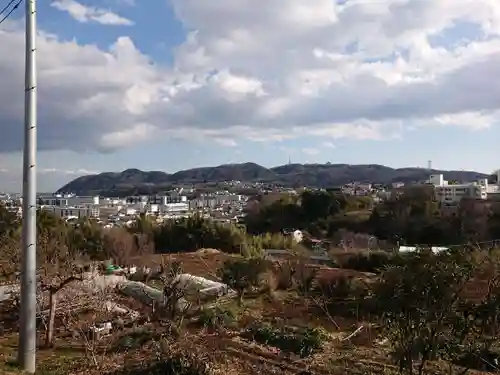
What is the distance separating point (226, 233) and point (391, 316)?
19.8m

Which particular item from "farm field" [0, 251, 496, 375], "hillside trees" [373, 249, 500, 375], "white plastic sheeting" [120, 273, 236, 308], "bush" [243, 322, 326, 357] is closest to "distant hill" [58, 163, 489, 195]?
"white plastic sheeting" [120, 273, 236, 308]

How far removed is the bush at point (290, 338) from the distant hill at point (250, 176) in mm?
88706

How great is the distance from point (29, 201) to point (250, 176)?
118380 millimetres

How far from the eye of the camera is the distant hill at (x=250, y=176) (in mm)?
101875

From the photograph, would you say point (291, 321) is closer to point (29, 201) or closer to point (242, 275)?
point (242, 275)

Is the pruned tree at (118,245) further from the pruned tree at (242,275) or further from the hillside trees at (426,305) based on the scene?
the hillside trees at (426,305)

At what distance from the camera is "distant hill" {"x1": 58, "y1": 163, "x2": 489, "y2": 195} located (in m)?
102

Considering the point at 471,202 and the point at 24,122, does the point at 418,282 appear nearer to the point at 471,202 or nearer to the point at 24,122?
the point at 24,122

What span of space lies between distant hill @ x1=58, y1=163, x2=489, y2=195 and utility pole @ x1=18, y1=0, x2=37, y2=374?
300ft

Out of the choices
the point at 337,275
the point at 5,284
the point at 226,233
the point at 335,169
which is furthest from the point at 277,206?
the point at 335,169

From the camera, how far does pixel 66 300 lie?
8.82 metres

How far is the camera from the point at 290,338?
262 inches

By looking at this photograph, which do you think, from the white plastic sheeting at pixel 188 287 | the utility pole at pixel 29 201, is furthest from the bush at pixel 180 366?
the white plastic sheeting at pixel 188 287

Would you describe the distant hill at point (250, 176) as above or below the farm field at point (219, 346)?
above
